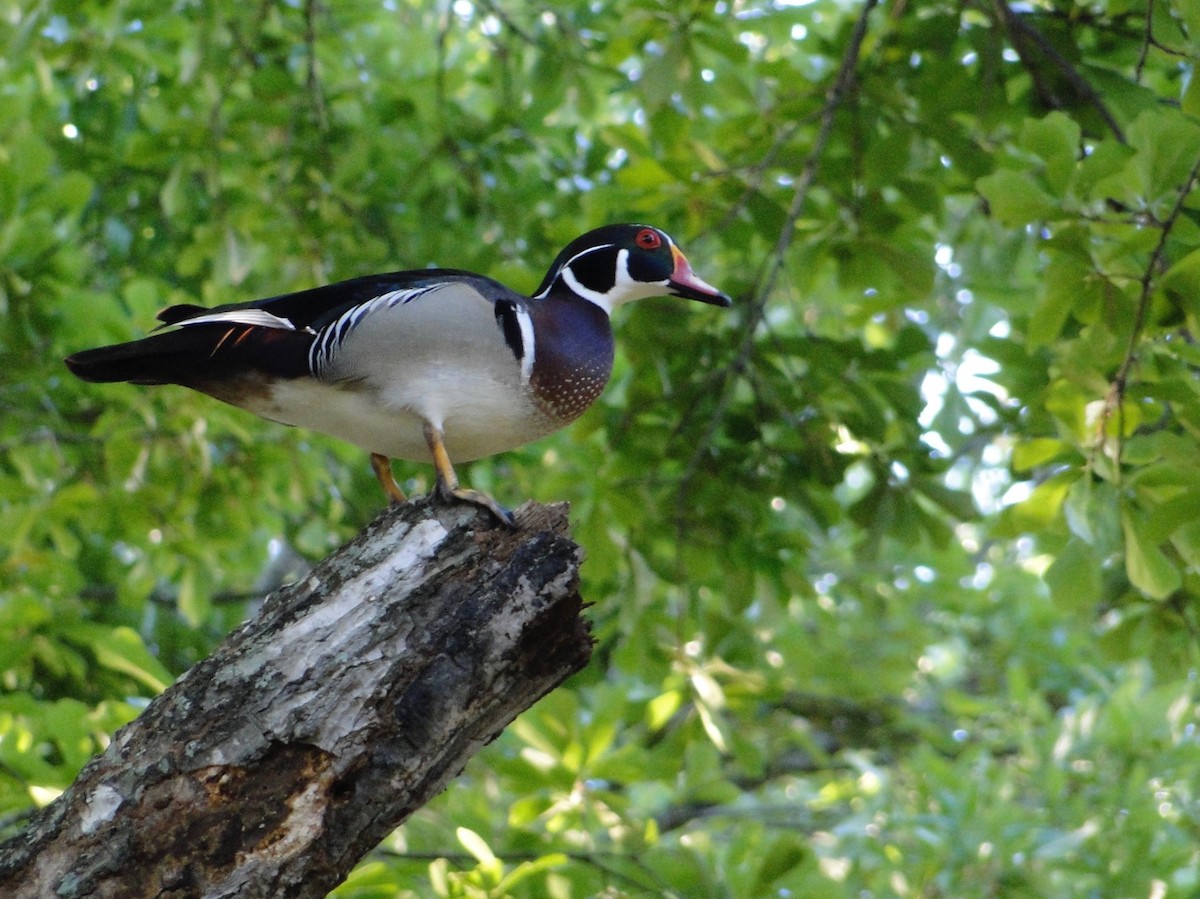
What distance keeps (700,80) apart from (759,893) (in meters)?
2.54

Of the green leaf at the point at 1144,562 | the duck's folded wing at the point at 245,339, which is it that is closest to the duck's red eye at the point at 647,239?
the duck's folded wing at the point at 245,339

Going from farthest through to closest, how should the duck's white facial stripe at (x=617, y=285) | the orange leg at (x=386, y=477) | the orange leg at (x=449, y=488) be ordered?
the duck's white facial stripe at (x=617, y=285) < the orange leg at (x=386, y=477) < the orange leg at (x=449, y=488)

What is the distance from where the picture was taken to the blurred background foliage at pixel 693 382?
3062 millimetres

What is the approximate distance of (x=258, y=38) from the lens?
18.4 feet

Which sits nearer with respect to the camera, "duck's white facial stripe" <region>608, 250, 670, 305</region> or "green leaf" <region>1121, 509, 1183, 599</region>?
"green leaf" <region>1121, 509, 1183, 599</region>

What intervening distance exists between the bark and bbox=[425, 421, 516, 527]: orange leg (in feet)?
0.38

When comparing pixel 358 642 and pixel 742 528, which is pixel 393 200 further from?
pixel 358 642

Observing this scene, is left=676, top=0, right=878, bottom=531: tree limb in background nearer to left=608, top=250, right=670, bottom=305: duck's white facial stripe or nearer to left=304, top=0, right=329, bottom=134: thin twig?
left=608, top=250, right=670, bottom=305: duck's white facial stripe

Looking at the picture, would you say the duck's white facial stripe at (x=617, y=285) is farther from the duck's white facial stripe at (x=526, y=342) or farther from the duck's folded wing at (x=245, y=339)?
the duck's folded wing at (x=245, y=339)

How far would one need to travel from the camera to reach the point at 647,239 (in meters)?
3.08

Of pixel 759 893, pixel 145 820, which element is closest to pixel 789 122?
pixel 759 893

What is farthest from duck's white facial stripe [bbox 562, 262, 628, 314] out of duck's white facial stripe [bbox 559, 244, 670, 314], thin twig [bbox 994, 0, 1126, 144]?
thin twig [bbox 994, 0, 1126, 144]

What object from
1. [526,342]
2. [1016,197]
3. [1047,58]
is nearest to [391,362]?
[526,342]

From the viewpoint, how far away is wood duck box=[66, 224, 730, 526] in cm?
260
